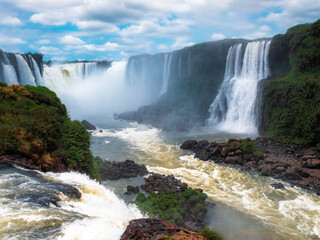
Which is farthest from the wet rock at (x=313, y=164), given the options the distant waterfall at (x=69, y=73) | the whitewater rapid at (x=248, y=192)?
the distant waterfall at (x=69, y=73)

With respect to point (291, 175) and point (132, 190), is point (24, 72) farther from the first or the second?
point (291, 175)

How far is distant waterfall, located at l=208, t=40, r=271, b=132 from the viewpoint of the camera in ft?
123

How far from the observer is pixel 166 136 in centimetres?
3688

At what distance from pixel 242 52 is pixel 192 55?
15503 mm

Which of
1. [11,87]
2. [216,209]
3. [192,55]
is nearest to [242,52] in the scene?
[192,55]

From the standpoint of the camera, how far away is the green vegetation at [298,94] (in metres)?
27.3

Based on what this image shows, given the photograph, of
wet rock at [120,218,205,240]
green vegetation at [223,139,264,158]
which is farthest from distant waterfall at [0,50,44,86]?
wet rock at [120,218,205,240]

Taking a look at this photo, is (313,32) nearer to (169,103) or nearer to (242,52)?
(242,52)

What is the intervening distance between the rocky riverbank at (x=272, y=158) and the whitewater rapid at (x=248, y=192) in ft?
3.34

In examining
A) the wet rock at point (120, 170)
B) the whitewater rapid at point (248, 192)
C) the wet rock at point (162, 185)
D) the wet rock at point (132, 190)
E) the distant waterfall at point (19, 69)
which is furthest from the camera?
the distant waterfall at point (19, 69)

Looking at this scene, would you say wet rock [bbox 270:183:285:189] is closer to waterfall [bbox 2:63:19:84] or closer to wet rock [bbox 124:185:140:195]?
wet rock [bbox 124:185:140:195]

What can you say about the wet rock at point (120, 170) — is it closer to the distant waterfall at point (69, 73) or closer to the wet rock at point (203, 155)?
the wet rock at point (203, 155)

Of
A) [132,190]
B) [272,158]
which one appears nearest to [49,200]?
[132,190]

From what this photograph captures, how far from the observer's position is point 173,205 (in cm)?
1495
